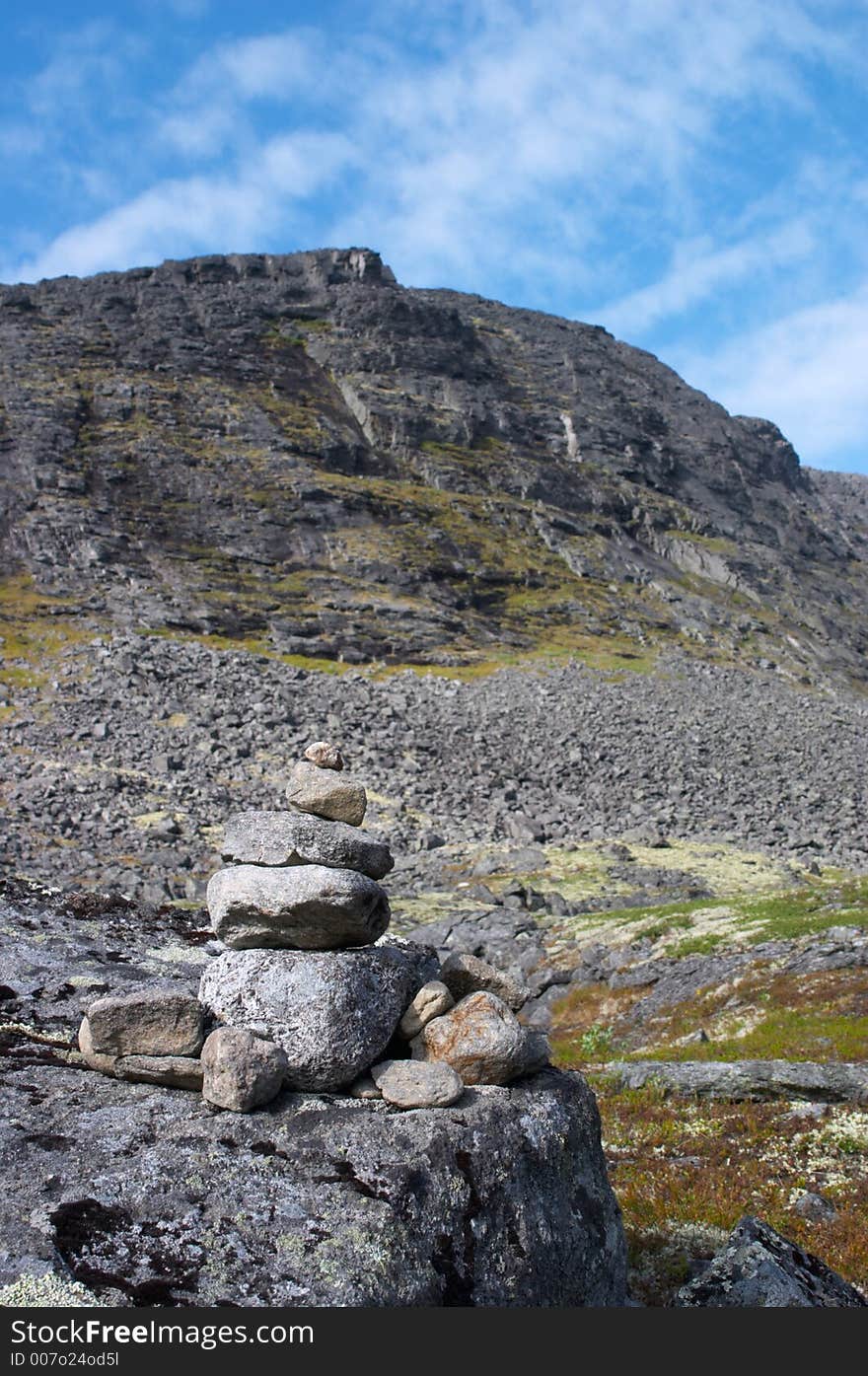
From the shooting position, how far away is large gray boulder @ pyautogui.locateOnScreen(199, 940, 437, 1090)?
7.20 meters

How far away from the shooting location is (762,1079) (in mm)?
15406

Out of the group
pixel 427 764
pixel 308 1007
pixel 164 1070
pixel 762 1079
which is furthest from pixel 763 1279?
pixel 427 764

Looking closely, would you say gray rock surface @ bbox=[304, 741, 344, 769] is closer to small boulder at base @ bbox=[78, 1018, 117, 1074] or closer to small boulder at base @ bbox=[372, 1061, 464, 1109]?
small boulder at base @ bbox=[372, 1061, 464, 1109]

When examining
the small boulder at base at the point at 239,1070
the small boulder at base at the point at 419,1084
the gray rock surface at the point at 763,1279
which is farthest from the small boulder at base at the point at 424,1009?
the gray rock surface at the point at 763,1279

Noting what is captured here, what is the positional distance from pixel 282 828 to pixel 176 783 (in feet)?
128

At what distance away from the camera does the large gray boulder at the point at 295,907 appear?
25.2ft

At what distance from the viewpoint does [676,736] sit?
2360 inches

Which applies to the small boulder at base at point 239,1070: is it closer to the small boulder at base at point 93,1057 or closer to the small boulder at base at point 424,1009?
the small boulder at base at point 93,1057

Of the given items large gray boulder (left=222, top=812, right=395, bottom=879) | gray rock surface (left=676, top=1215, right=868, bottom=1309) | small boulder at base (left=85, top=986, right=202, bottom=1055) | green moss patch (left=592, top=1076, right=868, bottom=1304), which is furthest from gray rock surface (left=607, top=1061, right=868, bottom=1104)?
small boulder at base (left=85, top=986, right=202, bottom=1055)

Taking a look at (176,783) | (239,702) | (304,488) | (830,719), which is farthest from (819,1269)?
(304,488)

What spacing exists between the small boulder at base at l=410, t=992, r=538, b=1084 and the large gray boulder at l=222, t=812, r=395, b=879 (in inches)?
57.2

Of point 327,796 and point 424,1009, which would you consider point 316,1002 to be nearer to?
point 424,1009

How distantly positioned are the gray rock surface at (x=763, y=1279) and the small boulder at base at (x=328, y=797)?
16.0 ft

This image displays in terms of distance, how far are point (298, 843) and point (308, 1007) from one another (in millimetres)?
1468
